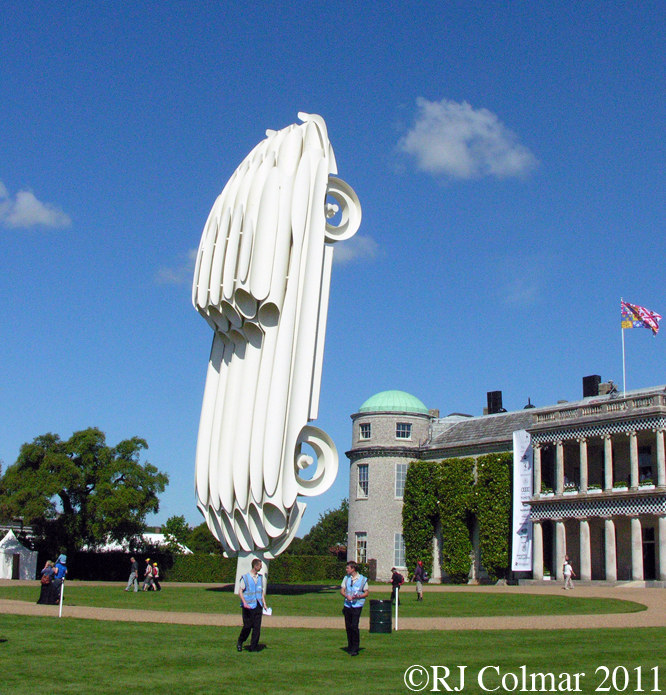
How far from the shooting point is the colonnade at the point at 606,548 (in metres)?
38.2

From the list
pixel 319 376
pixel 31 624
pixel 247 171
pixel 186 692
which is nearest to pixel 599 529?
pixel 319 376

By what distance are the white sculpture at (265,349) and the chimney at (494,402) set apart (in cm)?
2867

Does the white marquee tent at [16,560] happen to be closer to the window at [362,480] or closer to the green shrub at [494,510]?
the window at [362,480]

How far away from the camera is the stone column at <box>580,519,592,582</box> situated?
41.4 metres

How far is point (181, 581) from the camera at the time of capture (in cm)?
4653

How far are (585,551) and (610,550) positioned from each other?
1.57 m

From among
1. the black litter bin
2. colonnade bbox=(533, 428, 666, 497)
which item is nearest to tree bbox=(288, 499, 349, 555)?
colonnade bbox=(533, 428, 666, 497)

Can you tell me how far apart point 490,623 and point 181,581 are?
3028 cm

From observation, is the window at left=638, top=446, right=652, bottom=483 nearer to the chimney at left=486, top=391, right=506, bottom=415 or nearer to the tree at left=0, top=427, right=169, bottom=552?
the chimney at left=486, top=391, right=506, bottom=415

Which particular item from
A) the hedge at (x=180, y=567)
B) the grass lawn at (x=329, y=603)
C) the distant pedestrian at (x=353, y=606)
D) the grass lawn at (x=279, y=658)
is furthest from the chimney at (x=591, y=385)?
the distant pedestrian at (x=353, y=606)

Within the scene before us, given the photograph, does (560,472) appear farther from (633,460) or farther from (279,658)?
(279,658)

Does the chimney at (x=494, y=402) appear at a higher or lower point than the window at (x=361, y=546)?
higher

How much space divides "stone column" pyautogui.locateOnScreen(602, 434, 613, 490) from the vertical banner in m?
4.64

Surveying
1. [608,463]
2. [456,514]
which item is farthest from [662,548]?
[456,514]
